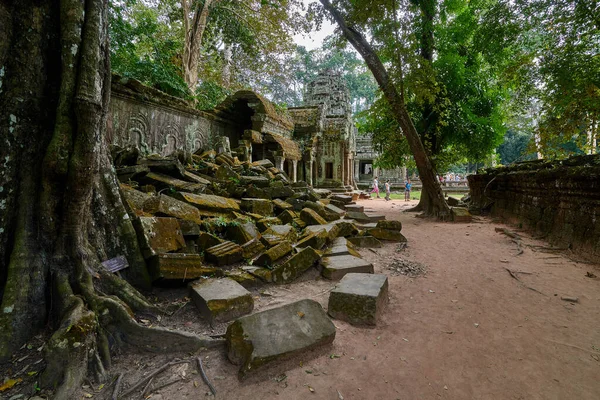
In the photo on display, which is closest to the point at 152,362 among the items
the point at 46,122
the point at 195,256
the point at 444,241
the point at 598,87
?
the point at 195,256

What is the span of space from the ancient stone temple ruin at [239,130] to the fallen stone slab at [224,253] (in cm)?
213

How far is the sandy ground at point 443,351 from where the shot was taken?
1694mm

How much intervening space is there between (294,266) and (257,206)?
195 cm

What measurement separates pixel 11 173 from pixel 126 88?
193 inches

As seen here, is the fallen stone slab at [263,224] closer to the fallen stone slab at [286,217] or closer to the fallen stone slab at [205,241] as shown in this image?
the fallen stone slab at [286,217]

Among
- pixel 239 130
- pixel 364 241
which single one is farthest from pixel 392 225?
pixel 239 130

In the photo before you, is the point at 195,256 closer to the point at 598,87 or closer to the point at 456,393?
the point at 456,393

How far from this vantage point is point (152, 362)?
1872 millimetres

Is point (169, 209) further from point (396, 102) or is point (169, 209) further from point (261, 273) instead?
point (396, 102)

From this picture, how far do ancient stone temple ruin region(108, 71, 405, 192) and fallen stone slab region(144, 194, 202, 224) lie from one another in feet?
3.98

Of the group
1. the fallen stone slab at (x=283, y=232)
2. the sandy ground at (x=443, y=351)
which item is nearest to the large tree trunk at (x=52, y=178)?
the sandy ground at (x=443, y=351)

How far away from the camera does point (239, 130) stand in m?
10.2

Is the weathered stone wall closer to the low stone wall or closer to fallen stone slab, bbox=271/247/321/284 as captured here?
fallen stone slab, bbox=271/247/321/284

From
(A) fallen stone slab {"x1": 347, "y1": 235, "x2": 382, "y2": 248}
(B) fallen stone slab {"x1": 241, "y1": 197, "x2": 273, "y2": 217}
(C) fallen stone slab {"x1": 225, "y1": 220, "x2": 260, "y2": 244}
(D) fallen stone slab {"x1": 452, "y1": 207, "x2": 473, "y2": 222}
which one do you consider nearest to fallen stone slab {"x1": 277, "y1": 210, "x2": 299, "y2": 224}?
(B) fallen stone slab {"x1": 241, "y1": 197, "x2": 273, "y2": 217}
